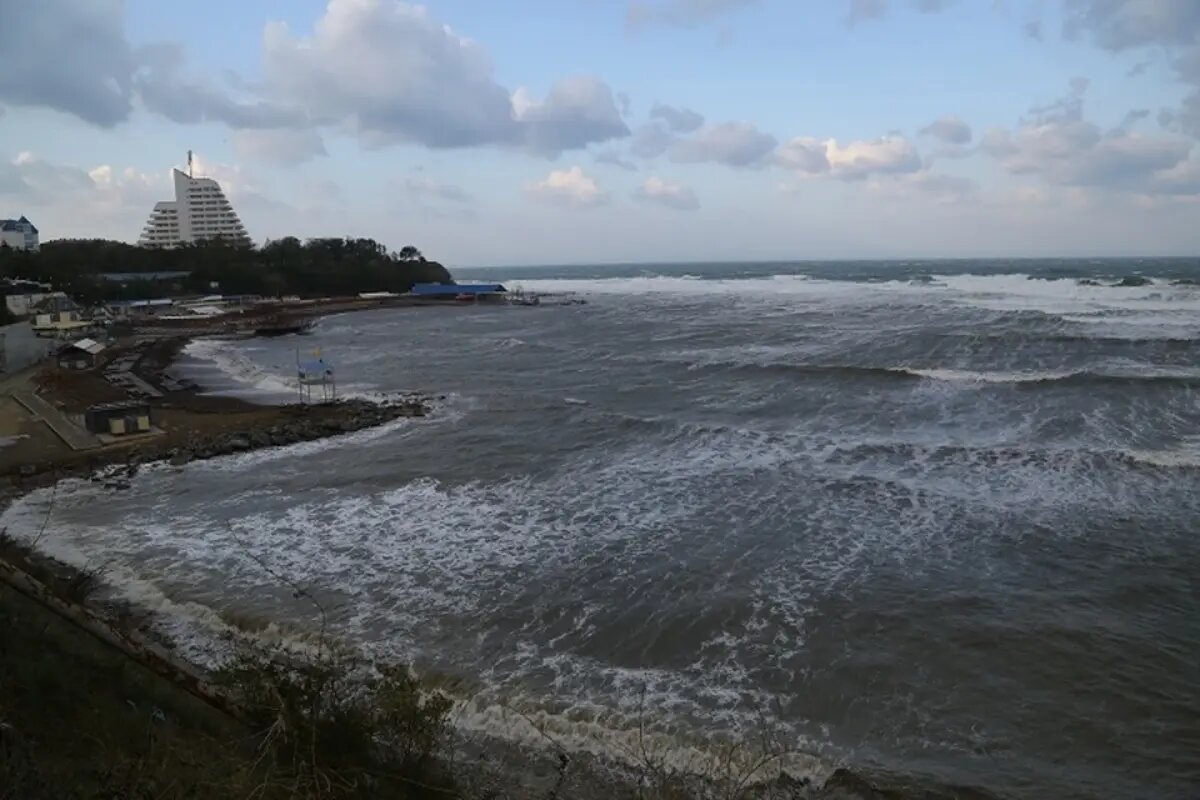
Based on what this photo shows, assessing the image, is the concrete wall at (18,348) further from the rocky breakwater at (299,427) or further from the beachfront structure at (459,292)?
the beachfront structure at (459,292)

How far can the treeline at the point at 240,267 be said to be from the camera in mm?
76562

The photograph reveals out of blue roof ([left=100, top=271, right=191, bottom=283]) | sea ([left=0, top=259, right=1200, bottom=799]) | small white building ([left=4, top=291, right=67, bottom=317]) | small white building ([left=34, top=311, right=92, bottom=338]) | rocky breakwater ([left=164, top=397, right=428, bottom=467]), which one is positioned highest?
blue roof ([left=100, top=271, right=191, bottom=283])

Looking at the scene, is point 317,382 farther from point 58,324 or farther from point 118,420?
point 58,324

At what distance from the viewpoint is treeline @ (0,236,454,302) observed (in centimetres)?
7656

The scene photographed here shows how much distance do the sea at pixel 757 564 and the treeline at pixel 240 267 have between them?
6245 cm

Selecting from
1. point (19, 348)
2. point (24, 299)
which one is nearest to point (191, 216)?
point (24, 299)

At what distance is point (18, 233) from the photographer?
102500 millimetres

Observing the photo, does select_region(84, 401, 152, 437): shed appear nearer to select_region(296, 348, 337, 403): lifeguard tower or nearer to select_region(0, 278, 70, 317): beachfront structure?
select_region(296, 348, 337, 403): lifeguard tower

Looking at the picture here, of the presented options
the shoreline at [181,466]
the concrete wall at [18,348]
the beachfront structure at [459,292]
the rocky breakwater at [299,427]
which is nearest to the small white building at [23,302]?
the shoreline at [181,466]

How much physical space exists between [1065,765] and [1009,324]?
139 feet

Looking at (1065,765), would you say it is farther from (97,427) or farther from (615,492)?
(97,427)

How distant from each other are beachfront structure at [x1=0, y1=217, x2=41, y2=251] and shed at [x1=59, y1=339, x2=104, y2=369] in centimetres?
8253

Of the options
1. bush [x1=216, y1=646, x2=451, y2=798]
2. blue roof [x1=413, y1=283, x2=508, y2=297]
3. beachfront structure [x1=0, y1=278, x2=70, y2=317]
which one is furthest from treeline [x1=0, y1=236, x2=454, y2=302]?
bush [x1=216, y1=646, x2=451, y2=798]

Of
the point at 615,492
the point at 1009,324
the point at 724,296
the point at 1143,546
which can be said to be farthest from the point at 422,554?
the point at 724,296
